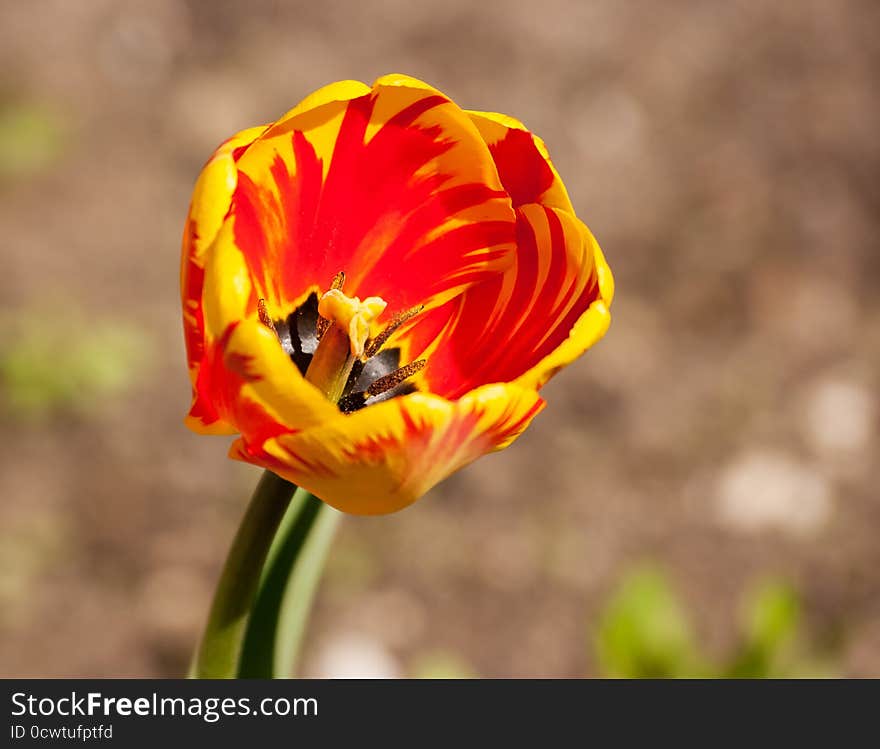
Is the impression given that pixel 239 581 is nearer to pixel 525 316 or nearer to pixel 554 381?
pixel 525 316

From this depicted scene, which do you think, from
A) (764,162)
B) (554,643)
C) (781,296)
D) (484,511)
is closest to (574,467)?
(484,511)

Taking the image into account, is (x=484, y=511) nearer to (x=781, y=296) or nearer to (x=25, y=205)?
(x=781, y=296)

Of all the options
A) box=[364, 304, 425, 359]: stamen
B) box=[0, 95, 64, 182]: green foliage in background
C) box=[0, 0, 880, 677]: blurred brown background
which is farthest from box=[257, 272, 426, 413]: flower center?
box=[0, 95, 64, 182]: green foliage in background

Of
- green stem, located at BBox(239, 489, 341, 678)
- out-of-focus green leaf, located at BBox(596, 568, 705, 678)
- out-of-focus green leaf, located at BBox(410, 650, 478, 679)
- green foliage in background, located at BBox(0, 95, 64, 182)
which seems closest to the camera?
green stem, located at BBox(239, 489, 341, 678)

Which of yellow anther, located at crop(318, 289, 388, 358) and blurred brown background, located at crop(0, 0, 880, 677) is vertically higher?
blurred brown background, located at crop(0, 0, 880, 677)

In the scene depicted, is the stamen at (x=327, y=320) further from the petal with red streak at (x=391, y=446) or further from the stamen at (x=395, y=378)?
the petal with red streak at (x=391, y=446)

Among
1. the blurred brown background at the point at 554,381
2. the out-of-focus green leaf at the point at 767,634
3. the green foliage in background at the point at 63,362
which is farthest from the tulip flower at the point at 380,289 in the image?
the green foliage in background at the point at 63,362

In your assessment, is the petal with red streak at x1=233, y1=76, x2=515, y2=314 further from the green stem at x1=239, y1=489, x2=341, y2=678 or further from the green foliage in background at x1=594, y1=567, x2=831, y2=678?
the green foliage in background at x1=594, y1=567, x2=831, y2=678
